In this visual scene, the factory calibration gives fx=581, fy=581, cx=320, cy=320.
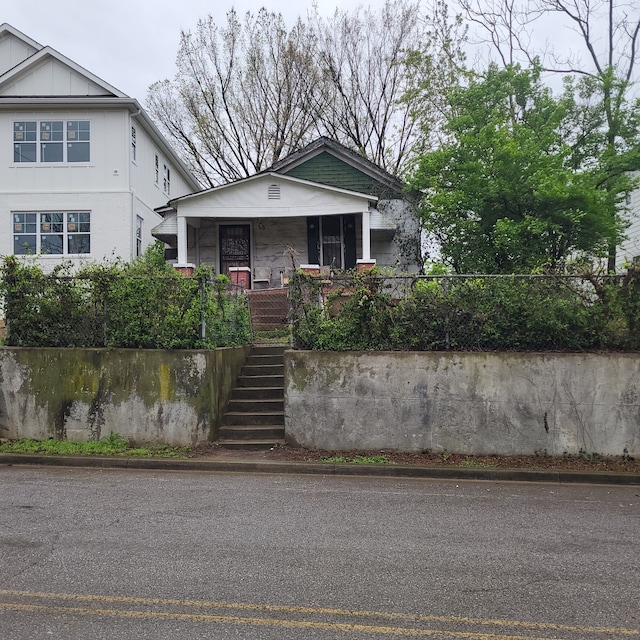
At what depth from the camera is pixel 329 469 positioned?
27.6ft

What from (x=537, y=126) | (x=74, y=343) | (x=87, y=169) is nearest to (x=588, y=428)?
(x=74, y=343)

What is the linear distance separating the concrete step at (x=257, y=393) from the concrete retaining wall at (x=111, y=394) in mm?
578

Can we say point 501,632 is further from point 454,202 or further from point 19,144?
point 19,144

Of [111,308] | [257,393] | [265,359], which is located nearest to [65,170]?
[111,308]

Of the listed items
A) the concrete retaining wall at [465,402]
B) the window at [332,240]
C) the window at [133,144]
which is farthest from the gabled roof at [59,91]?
the concrete retaining wall at [465,402]

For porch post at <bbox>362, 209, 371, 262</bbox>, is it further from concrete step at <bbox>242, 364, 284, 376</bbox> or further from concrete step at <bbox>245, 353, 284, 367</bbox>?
concrete step at <bbox>242, 364, 284, 376</bbox>

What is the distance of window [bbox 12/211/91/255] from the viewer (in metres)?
19.0

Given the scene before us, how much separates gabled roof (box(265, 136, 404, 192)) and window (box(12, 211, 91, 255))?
646cm

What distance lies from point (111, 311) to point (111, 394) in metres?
1.39

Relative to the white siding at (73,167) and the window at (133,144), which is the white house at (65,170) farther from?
the window at (133,144)

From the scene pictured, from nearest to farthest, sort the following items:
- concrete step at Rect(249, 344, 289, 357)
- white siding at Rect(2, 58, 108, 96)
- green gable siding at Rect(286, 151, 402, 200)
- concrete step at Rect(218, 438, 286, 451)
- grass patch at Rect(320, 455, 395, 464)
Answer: grass patch at Rect(320, 455, 395, 464) → concrete step at Rect(218, 438, 286, 451) → concrete step at Rect(249, 344, 289, 357) → white siding at Rect(2, 58, 108, 96) → green gable siding at Rect(286, 151, 402, 200)

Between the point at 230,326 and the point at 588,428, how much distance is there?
20.8 feet

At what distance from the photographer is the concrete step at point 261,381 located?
10.7m

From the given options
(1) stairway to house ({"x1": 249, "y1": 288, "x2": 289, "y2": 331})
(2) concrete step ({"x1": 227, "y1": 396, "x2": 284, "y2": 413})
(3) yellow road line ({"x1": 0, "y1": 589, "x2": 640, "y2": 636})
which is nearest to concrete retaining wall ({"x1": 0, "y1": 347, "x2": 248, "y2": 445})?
(2) concrete step ({"x1": 227, "y1": 396, "x2": 284, "y2": 413})
